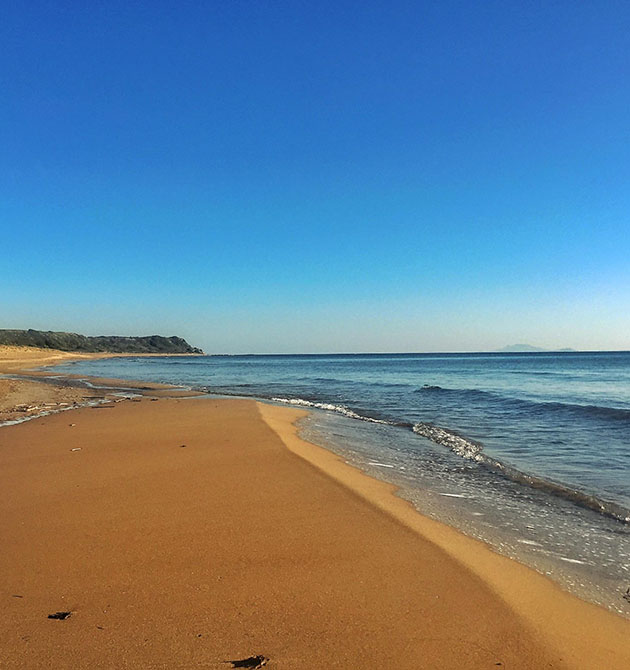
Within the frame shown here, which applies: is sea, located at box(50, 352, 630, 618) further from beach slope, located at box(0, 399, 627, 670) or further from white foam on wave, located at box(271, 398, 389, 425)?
beach slope, located at box(0, 399, 627, 670)

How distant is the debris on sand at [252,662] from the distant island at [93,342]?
4673 inches

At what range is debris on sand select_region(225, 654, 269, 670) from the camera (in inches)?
103

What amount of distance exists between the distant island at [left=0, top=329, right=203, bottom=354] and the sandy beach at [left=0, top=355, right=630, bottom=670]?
115808 millimetres

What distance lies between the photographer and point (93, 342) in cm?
15762

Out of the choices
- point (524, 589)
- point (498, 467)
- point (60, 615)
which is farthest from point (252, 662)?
point (498, 467)

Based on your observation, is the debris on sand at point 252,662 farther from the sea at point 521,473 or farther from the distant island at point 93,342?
the distant island at point 93,342

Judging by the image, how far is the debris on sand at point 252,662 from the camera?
2.62 meters

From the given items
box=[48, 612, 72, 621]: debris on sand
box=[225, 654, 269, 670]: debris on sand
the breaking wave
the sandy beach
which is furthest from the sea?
box=[48, 612, 72, 621]: debris on sand

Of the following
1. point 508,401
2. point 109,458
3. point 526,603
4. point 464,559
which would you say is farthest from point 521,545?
point 508,401

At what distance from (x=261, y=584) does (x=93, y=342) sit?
170218mm

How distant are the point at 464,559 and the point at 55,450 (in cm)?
704

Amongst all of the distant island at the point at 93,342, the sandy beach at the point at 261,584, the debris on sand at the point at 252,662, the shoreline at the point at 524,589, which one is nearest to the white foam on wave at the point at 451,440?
the shoreline at the point at 524,589

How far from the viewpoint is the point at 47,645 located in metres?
2.77

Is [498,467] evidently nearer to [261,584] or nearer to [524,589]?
[524,589]
